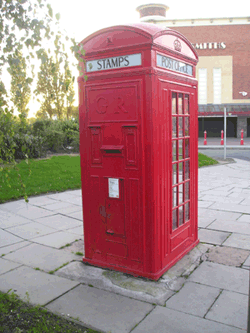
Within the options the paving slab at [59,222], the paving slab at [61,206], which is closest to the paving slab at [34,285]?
the paving slab at [59,222]

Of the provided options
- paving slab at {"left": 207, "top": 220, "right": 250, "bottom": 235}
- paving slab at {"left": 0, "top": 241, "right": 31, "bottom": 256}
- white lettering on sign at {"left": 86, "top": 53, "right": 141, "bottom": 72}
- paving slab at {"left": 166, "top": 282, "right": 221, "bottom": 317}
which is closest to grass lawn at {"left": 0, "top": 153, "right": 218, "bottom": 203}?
paving slab at {"left": 0, "top": 241, "right": 31, "bottom": 256}

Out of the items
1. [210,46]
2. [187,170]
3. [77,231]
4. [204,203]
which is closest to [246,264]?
[187,170]

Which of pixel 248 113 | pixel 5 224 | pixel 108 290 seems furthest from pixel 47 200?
pixel 248 113

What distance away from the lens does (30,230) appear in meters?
5.47

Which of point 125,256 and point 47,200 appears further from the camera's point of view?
point 47,200

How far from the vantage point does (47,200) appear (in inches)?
294

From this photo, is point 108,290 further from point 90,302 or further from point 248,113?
point 248,113

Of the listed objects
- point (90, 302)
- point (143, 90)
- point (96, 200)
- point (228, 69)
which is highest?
point (228, 69)

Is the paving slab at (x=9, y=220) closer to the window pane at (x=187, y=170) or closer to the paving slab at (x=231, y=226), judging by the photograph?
the window pane at (x=187, y=170)

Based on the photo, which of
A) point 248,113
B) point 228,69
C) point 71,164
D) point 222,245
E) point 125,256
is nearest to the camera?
point 125,256

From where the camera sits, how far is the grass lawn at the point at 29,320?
2.88 meters

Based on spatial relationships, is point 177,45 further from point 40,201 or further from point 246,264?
point 40,201

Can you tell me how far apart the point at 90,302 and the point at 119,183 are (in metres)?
1.25

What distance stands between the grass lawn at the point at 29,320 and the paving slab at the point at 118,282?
656 millimetres
